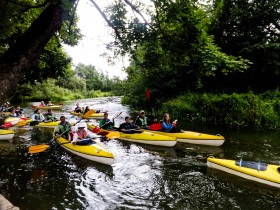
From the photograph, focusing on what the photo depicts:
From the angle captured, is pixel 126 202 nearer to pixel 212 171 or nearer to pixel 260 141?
pixel 212 171

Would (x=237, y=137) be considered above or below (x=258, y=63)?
below

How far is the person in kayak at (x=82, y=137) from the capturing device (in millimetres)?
9781

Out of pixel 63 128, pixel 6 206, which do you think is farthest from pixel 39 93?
pixel 6 206

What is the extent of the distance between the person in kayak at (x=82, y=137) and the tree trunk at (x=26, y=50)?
6.26 meters

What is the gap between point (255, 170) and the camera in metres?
7.32

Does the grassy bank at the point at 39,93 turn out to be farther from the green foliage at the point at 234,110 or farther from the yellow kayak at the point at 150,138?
the yellow kayak at the point at 150,138

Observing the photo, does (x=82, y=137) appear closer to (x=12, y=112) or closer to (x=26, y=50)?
(x=26, y=50)

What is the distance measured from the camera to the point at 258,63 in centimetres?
1877

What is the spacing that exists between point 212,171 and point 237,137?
5.26 m

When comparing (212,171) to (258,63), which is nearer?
(212,171)

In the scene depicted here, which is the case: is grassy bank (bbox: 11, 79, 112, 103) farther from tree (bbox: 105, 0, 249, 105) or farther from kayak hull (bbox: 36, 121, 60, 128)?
tree (bbox: 105, 0, 249, 105)

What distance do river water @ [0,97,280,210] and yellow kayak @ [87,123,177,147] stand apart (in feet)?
0.97

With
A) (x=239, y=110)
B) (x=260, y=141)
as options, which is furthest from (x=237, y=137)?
(x=239, y=110)

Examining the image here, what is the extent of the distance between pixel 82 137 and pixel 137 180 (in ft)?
11.4
